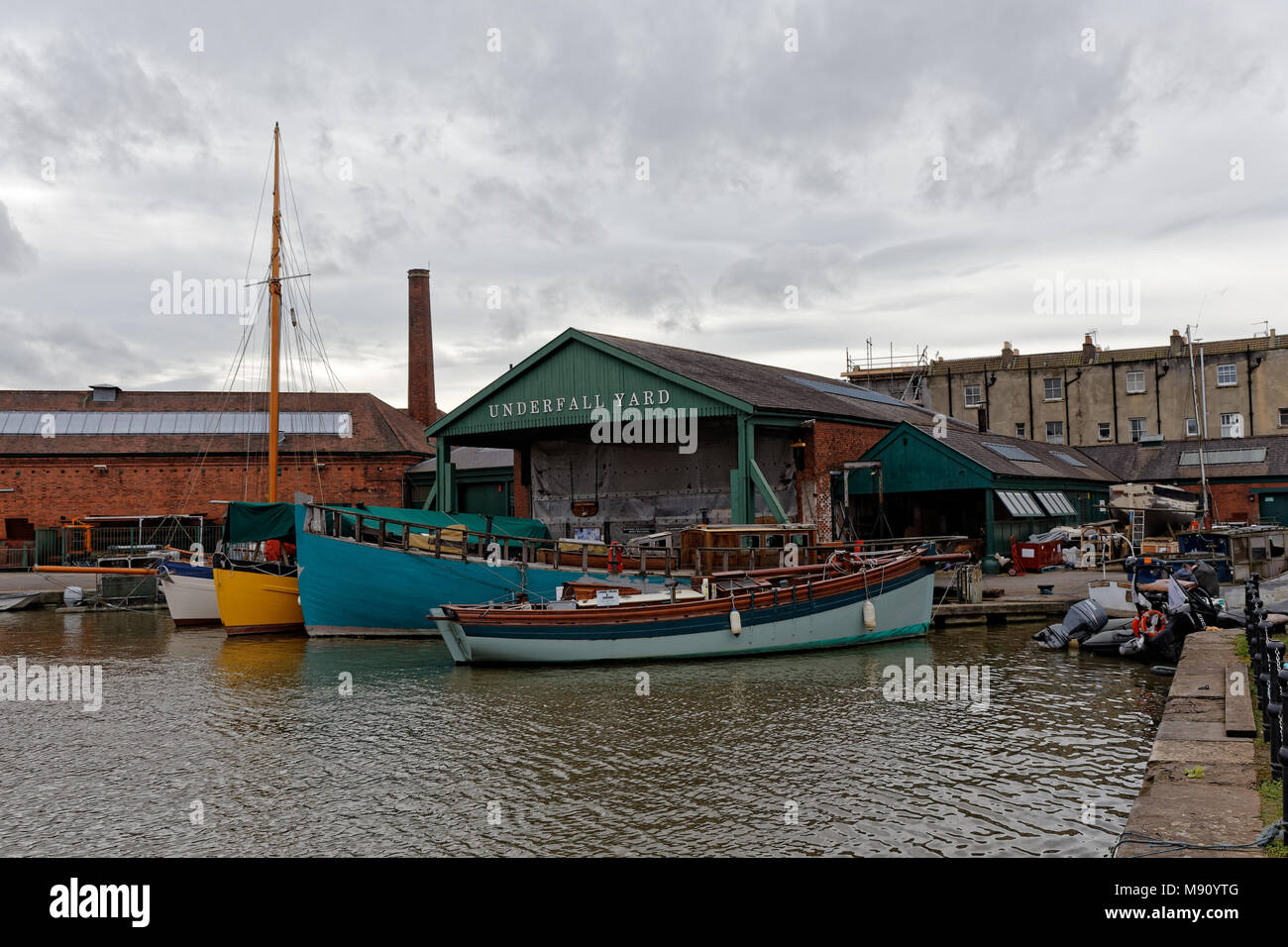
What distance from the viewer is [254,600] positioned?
25.6 metres

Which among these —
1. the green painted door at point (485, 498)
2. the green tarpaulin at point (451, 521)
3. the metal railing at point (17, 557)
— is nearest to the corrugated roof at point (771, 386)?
the green tarpaulin at point (451, 521)

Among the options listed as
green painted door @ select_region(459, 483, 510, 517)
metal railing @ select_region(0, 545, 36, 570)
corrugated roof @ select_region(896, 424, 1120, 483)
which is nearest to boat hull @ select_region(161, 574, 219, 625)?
green painted door @ select_region(459, 483, 510, 517)

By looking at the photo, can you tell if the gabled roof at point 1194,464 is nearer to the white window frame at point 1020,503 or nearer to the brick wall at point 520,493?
the white window frame at point 1020,503

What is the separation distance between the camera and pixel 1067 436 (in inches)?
2349

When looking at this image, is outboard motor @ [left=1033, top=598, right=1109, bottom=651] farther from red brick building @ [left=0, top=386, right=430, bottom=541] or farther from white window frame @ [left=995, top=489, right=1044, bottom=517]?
red brick building @ [left=0, top=386, right=430, bottom=541]

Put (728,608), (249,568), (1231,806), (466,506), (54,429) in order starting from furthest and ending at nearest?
(54,429), (466,506), (249,568), (728,608), (1231,806)

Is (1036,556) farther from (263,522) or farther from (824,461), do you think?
(263,522)

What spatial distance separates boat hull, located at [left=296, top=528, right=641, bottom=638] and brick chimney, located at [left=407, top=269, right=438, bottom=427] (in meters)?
28.5

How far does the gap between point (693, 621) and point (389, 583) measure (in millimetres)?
8200

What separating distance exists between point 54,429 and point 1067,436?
2154 inches

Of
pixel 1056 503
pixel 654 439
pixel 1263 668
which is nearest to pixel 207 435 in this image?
pixel 654 439
